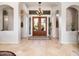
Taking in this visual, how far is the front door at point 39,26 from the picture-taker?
51.6 feet

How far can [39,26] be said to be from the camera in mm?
16172

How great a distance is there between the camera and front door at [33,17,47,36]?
15734mm

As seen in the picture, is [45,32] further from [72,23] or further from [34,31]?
[72,23]

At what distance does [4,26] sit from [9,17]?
30.7 inches

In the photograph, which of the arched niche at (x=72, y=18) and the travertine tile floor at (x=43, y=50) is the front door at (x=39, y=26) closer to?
the arched niche at (x=72, y=18)

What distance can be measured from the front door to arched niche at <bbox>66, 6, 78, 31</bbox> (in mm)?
5913

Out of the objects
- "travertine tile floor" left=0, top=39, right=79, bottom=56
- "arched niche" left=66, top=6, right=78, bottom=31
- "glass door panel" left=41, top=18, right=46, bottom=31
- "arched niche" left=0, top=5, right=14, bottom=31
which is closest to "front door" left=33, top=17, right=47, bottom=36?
"glass door panel" left=41, top=18, right=46, bottom=31

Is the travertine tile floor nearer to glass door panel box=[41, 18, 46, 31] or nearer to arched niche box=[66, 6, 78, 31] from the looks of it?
arched niche box=[66, 6, 78, 31]

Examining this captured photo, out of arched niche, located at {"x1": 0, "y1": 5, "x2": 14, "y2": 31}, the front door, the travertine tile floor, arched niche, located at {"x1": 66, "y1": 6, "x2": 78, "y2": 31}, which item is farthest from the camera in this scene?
the front door

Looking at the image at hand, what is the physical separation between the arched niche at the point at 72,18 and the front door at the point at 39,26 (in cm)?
591

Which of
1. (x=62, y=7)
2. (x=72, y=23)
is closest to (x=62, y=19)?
(x=62, y=7)

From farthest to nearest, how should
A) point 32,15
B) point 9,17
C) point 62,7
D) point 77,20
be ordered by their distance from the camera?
1. point 32,15
2. point 9,17
3. point 77,20
4. point 62,7

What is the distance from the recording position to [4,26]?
1031 centimetres

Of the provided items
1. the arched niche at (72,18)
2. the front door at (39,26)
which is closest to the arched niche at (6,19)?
the arched niche at (72,18)
